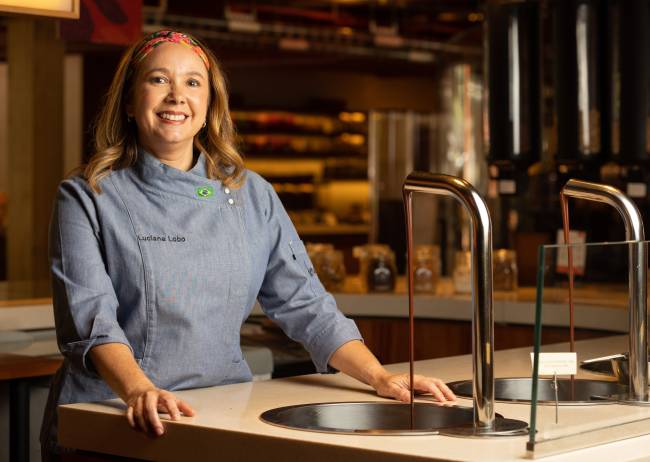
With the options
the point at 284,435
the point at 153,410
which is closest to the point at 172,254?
the point at 153,410

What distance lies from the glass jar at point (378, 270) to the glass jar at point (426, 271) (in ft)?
0.34

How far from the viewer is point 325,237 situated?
36.3 feet

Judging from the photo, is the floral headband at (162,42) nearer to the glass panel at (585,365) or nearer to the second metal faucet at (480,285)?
the second metal faucet at (480,285)

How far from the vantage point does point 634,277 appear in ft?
6.82

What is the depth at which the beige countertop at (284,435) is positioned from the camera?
1.66 m

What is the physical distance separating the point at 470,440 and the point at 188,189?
0.89 meters

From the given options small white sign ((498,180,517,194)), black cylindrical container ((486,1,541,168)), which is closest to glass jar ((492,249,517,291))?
small white sign ((498,180,517,194))

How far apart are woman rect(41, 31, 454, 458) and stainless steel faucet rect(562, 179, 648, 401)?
1.11 ft

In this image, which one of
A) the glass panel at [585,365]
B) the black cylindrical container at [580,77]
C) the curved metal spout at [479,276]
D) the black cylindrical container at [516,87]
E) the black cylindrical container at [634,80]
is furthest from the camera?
the black cylindrical container at [516,87]

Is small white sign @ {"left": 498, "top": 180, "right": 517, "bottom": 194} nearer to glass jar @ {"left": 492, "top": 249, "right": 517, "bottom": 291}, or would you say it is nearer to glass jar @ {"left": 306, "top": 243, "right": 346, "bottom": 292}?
glass jar @ {"left": 492, "top": 249, "right": 517, "bottom": 291}

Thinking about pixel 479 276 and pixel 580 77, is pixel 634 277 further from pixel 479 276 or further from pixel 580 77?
pixel 580 77

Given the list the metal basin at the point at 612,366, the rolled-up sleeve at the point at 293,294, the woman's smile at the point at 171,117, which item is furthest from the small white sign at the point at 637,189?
the woman's smile at the point at 171,117

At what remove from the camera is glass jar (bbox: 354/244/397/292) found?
15.7 ft

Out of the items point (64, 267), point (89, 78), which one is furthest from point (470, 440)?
point (89, 78)
